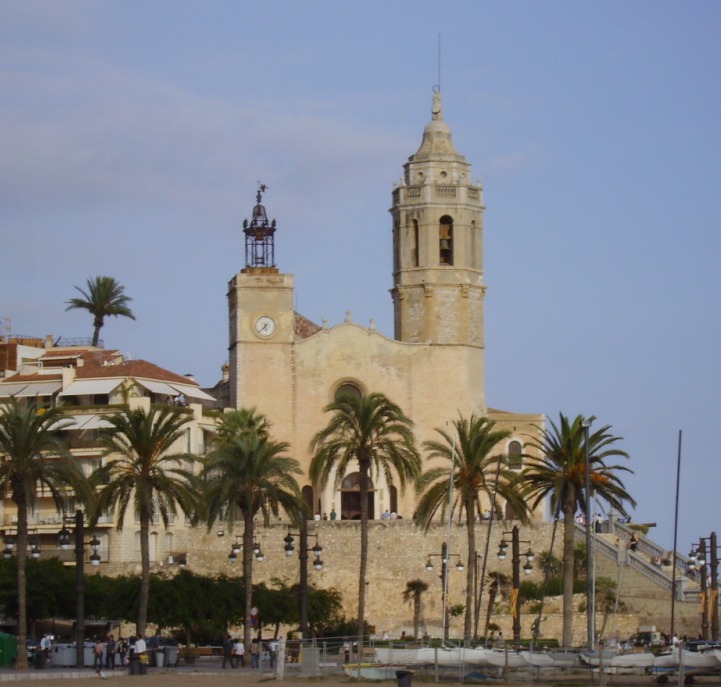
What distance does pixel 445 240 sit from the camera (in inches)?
3652

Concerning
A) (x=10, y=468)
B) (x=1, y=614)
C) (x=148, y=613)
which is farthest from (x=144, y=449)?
(x=1, y=614)

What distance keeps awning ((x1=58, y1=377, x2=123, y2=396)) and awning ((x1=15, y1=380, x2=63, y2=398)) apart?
1133 millimetres

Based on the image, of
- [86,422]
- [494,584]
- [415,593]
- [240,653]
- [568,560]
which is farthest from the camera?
[86,422]

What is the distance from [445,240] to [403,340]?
4.88 meters

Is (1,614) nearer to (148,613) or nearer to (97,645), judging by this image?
(148,613)

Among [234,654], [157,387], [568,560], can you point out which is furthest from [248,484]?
[157,387]

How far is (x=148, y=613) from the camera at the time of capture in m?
66.9

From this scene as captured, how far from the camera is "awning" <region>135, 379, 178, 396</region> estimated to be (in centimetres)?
8675

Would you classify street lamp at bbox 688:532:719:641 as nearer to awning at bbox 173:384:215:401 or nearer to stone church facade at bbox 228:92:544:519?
stone church facade at bbox 228:92:544:519

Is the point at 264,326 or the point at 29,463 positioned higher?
the point at 264,326

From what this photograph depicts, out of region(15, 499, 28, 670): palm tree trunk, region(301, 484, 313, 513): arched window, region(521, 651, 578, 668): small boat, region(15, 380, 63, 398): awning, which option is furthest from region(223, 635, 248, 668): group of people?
region(15, 380, 63, 398): awning

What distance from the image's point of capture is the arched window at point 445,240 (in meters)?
92.4

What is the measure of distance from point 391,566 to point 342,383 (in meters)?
12.0

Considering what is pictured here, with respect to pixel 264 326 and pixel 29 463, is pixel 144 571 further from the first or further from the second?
pixel 264 326
